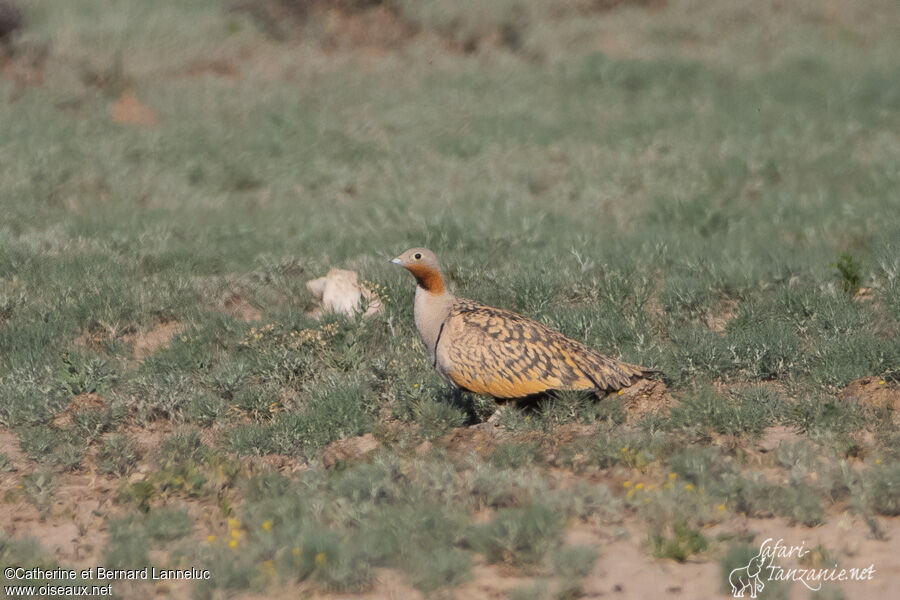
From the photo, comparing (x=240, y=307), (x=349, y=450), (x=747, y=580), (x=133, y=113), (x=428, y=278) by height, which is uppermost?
(x=428, y=278)

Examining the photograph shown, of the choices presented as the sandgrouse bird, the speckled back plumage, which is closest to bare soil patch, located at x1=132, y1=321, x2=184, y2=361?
the sandgrouse bird

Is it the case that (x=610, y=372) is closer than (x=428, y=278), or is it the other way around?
(x=610, y=372)

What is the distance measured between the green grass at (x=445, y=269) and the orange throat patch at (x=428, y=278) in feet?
2.43

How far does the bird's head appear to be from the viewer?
20.8 ft

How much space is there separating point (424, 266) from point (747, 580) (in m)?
2.83

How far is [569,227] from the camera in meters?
11.4

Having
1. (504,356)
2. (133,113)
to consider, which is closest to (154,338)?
(504,356)

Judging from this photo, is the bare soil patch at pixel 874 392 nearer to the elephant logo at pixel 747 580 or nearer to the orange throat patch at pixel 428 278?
the elephant logo at pixel 747 580

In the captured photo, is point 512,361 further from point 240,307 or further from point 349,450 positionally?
point 240,307

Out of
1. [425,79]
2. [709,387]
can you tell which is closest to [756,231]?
[709,387]

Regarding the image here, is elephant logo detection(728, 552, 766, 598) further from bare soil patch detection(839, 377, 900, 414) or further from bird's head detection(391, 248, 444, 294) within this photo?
bird's head detection(391, 248, 444, 294)

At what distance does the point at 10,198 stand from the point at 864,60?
14.9m

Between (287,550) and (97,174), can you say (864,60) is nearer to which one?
(97,174)

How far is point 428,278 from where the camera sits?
6.44 meters
